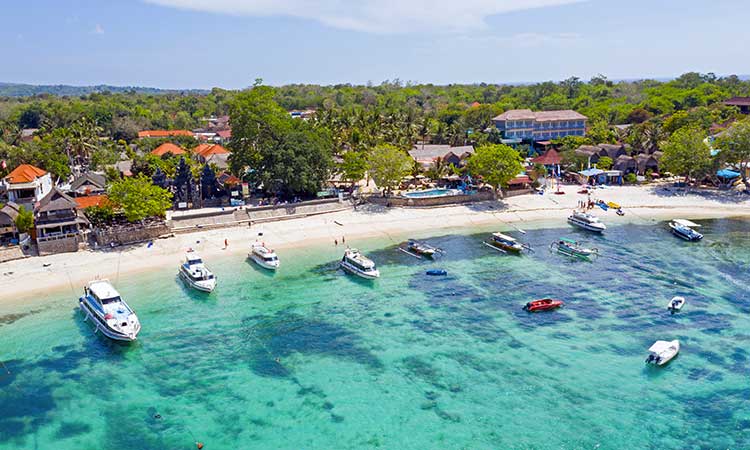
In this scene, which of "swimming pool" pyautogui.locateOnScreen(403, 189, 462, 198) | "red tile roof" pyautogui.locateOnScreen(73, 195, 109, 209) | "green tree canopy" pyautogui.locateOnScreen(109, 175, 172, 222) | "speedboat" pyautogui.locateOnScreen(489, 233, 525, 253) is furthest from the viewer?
"swimming pool" pyautogui.locateOnScreen(403, 189, 462, 198)

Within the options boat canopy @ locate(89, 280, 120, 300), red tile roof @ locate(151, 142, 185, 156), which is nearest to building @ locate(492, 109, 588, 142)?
red tile roof @ locate(151, 142, 185, 156)

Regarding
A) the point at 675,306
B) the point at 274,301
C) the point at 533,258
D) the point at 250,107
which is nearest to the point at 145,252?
the point at 274,301

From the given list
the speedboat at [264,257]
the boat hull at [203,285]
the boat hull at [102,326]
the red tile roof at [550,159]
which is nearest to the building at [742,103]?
the red tile roof at [550,159]

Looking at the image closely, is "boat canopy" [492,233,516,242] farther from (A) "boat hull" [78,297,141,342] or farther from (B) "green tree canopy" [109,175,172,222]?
(A) "boat hull" [78,297,141,342]

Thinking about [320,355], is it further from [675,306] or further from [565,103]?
[565,103]

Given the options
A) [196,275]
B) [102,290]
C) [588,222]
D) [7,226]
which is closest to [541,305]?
[588,222]
